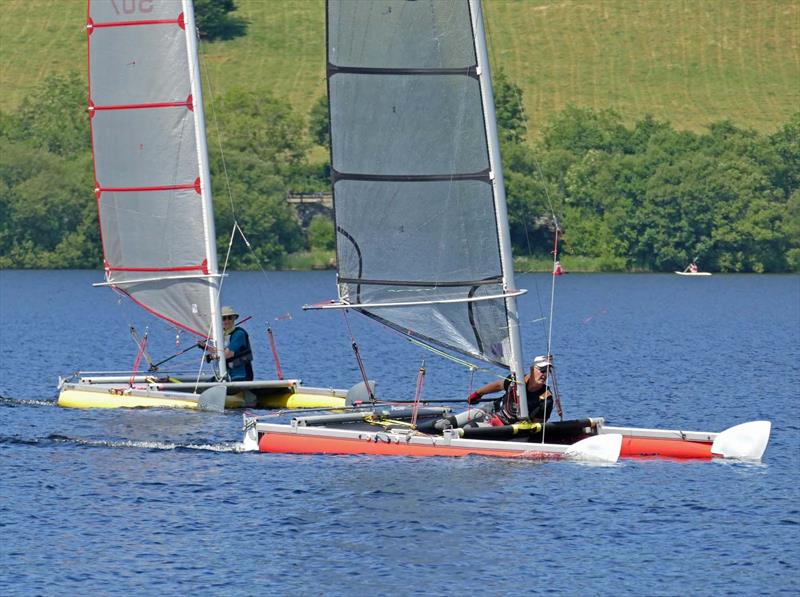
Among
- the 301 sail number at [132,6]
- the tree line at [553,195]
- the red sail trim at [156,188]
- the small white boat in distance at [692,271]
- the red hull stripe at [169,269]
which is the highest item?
the 301 sail number at [132,6]

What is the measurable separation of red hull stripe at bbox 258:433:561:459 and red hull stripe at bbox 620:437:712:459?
5.77 ft

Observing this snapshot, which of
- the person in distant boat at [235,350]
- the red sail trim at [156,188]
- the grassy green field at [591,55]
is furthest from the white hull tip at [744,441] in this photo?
the grassy green field at [591,55]

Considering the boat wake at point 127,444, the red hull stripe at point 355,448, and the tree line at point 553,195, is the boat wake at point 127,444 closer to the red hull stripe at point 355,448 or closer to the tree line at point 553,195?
the red hull stripe at point 355,448

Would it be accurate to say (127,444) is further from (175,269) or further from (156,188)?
(156,188)

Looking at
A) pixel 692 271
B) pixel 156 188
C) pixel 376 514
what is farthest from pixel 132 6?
pixel 692 271

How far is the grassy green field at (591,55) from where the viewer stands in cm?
17288

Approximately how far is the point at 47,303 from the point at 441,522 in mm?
68618

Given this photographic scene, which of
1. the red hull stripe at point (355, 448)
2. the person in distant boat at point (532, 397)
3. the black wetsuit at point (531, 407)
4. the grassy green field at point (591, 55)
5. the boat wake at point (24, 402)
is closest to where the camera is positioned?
the red hull stripe at point (355, 448)

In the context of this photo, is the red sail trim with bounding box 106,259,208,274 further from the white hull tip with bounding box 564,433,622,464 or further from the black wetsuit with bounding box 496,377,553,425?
the white hull tip with bounding box 564,433,622,464

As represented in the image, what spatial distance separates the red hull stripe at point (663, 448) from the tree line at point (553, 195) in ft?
308

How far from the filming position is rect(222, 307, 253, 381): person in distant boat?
126ft

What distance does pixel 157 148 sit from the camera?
39.0 meters

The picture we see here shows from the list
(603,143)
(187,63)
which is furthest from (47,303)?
(603,143)

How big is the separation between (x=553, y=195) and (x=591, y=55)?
50.9 m
